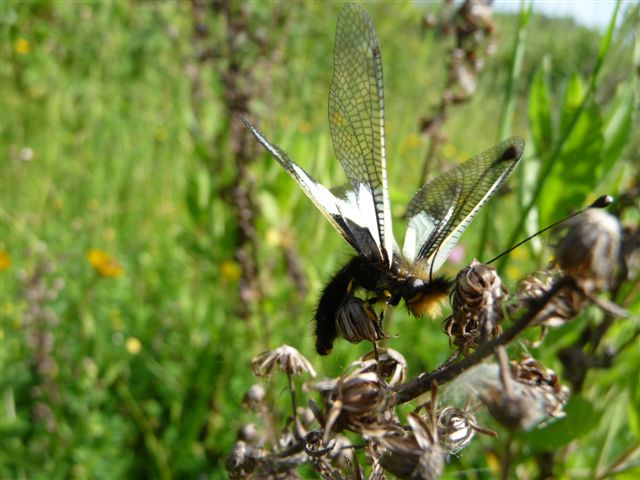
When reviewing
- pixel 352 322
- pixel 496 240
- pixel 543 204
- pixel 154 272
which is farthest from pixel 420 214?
pixel 154 272

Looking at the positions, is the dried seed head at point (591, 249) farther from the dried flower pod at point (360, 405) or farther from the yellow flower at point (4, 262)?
the yellow flower at point (4, 262)

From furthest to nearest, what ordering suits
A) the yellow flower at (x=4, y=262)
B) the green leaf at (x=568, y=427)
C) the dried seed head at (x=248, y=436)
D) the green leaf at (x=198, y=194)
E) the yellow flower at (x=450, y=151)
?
the yellow flower at (x=450, y=151) < the yellow flower at (x=4, y=262) < the green leaf at (x=198, y=194) < the green leaf at (x=568, y=427) < the dried seed head at (x=248, y=436)

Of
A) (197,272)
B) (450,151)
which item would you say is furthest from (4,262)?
(450,151)

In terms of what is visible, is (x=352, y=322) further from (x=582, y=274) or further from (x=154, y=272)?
(x=154, y=272)

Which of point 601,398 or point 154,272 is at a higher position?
point 154,272

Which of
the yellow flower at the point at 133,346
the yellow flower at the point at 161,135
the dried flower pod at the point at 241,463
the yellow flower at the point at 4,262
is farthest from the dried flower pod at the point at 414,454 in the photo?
the yellow flower at the point at 161,135

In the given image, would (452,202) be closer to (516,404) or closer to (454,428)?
(454,428)

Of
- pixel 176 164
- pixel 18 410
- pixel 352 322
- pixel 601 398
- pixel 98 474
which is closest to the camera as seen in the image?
pixel 352 322
